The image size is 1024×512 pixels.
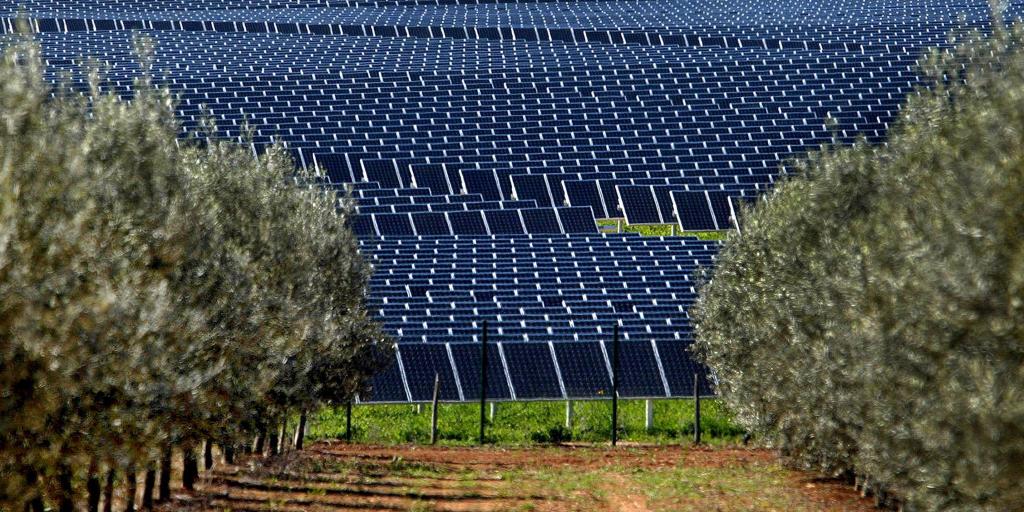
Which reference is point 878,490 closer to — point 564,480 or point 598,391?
point 564,480

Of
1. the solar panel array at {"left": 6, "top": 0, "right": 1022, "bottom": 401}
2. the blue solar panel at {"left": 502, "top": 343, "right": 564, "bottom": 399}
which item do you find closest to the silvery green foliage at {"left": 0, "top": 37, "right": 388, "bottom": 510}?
the blue solar panel at {"left": 502, "top": 343, "right": 564, "bottom": 399}

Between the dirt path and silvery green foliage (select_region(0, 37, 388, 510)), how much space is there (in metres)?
1.07

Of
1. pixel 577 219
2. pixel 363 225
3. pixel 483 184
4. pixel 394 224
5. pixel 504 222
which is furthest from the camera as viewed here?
pixel 483 184

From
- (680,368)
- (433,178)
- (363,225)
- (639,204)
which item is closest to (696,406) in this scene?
(680,368)

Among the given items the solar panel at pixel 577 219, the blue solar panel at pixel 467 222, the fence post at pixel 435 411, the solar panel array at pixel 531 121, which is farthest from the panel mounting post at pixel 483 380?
the solar panel at pixel 577 219

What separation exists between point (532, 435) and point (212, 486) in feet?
30.3

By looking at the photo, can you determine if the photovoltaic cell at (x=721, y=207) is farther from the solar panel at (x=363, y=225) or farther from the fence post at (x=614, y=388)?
the fence post at (x=614, y=388)

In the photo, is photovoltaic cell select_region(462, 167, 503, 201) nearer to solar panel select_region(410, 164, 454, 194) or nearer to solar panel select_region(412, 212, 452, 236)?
solar panel select_region(410, 164, 454, 194)

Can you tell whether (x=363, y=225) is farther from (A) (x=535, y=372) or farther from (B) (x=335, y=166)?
(A) (x=535, y=372)

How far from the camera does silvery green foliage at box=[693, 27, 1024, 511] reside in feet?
25.5

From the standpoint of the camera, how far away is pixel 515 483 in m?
19.8

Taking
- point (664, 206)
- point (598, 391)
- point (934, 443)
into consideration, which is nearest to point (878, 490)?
point (934, 443)

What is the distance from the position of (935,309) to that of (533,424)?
19.7 metres

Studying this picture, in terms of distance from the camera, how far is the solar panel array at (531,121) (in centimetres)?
2745
